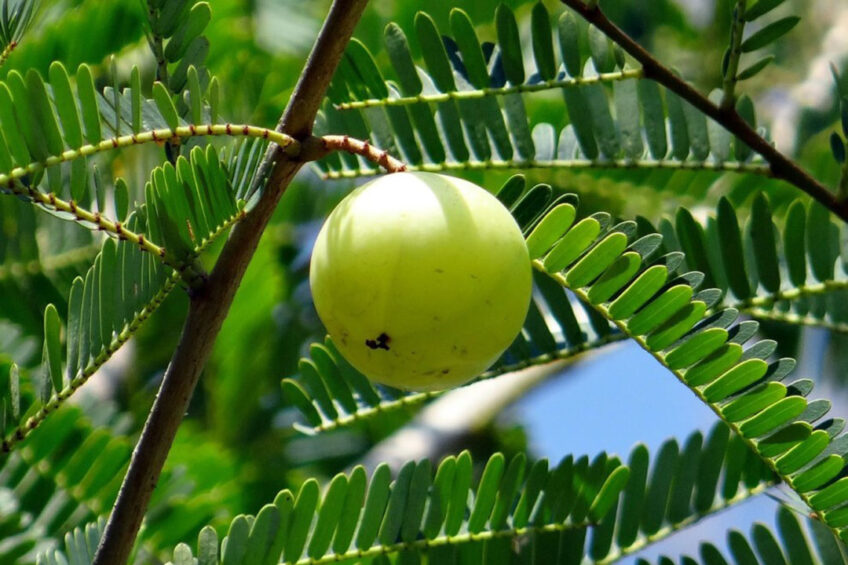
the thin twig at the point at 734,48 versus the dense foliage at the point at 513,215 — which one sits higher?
the thin twig at the point at 734,48

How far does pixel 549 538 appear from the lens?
4.06 ft

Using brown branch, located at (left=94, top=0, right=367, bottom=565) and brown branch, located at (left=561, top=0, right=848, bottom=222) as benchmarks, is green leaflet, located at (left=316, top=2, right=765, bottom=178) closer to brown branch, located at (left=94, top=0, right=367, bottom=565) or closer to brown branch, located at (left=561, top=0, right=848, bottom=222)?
brown branch, located at (left=561, top=0, right=848, bottom=222)

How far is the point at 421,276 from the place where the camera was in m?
0.91

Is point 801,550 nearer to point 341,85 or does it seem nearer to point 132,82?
point 341,85

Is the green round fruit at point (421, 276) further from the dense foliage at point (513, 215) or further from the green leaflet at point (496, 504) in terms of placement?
the green leaflet at point (496, 504)

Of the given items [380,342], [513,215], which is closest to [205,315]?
[380,342]

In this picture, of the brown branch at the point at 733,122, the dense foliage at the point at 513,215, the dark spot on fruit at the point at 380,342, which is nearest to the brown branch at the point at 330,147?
the dense foliage at the point at 513,215

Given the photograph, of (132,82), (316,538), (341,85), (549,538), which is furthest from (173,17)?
(549,538)

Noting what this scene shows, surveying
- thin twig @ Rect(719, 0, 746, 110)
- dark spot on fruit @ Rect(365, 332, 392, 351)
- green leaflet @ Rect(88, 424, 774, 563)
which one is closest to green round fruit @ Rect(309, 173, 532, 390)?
dark spot on fruit @ Rect(365, 332, 392, 351)

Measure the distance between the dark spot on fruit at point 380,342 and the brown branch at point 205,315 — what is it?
135mm

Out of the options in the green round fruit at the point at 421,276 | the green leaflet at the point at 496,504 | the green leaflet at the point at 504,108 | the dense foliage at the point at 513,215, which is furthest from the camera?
the green leaflet at the point at 504,108

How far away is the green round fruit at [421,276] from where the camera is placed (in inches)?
Result: 36.0

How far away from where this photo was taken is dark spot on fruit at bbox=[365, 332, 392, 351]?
3.09ft

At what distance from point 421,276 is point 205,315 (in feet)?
0.67
